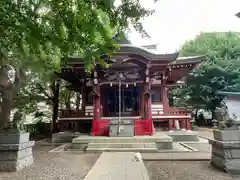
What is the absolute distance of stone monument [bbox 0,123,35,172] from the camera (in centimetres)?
448

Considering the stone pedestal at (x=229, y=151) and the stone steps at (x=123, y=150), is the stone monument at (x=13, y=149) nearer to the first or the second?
the stone steps at (x=123, y=150)

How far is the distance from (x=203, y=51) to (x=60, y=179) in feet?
64.4

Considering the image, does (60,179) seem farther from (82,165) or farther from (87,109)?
(87,109)

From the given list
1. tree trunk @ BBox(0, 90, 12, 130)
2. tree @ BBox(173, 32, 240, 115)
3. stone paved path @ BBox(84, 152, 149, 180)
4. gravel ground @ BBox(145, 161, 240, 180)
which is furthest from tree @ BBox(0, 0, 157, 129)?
tree @ BBox(173, 32, 240, 115)

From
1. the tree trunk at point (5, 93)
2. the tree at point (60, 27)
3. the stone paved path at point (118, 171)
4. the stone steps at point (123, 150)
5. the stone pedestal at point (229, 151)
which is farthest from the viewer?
the stone steps at point (123, 150)

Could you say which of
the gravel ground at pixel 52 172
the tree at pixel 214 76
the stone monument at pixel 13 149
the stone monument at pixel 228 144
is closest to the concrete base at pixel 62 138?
the gravel ground at pixel 52 172

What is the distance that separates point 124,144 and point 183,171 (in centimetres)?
345

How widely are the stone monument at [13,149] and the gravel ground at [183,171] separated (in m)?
3.27

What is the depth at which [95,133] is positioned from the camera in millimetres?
9078

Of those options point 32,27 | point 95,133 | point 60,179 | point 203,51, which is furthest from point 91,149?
point 203,51

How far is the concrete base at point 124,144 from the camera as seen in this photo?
7117 millimetres

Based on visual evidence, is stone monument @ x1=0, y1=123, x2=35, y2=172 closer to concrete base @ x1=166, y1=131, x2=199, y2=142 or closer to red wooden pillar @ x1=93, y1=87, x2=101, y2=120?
red wooden pillar @ x1=93, y1=87, x2=101, y2=120

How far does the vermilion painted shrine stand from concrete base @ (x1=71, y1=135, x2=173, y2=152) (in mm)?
1212

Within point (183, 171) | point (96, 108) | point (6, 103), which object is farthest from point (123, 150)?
point (6, 103)
